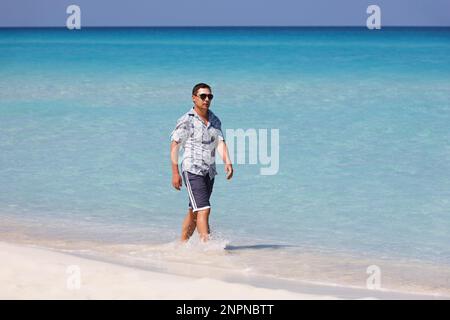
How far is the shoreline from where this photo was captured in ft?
16.1

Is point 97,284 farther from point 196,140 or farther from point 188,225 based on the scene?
point 188,225

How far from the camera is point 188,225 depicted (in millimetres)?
7043

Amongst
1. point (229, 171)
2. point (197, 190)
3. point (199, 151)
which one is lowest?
point (197, 190)

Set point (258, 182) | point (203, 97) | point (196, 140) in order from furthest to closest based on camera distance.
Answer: point (258, 182)
point (196, 140)
point (203, 97)

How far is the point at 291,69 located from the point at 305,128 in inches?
573

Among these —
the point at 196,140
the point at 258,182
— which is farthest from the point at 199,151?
the point at 258,182

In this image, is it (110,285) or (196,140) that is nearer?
(110,285)

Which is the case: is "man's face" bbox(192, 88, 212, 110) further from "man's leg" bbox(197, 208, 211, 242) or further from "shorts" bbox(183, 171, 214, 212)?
"man's leg" bbox(197, 208, 211, 242)

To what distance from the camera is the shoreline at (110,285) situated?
16.1 feet

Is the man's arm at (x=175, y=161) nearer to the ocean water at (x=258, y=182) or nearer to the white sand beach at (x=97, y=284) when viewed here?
the ocean water at (x=258, y=182)

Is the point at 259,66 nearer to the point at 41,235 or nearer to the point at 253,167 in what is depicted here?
the point at 253,167

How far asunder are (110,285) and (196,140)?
184 centimetres

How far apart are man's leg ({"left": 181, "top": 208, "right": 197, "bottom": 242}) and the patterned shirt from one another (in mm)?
420

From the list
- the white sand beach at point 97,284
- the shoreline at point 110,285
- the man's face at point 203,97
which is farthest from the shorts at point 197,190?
the white sand beach at point 97,284
